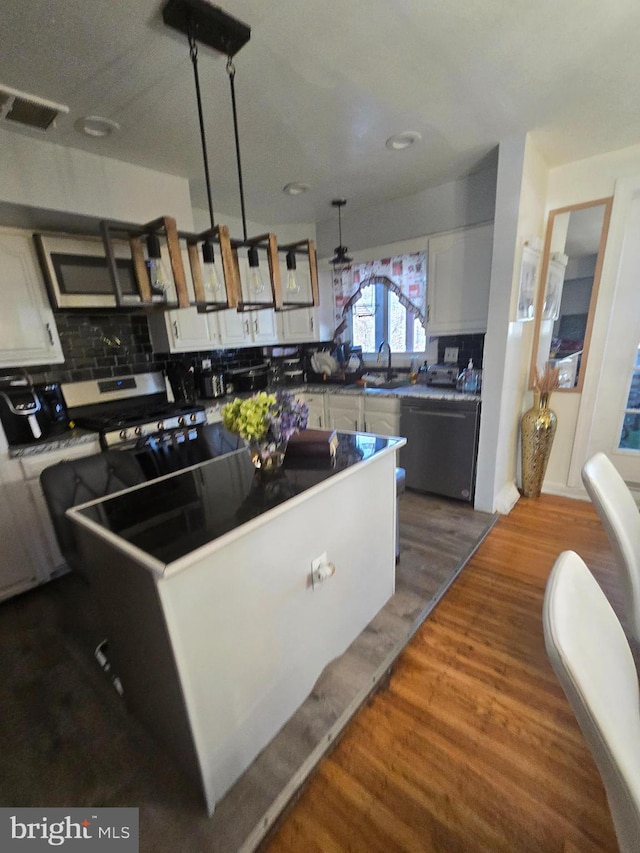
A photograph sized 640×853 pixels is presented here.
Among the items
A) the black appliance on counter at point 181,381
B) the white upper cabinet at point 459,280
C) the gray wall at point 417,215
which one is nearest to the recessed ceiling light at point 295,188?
the gray wall at point 417,215

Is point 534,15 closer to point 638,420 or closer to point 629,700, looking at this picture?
point 629,700

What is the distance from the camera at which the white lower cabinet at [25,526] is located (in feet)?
6.62

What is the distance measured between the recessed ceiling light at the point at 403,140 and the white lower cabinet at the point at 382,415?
1.72 meters

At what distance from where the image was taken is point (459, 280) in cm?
285

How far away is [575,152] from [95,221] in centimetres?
315

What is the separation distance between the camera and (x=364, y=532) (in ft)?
5.32

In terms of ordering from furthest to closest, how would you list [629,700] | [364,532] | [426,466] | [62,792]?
[426,466] → [364,532] → [62,792] → [629,700]

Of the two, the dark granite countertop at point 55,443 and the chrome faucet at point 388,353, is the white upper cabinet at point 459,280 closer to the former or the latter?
the chrome faucet at point 388,353

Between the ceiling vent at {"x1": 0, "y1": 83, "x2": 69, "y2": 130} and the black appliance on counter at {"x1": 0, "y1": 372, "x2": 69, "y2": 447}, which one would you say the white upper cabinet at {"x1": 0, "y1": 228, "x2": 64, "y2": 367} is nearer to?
the black appliance on counter at {"x1": 0, "y1": 372, "x2": 69, "y2": 447}

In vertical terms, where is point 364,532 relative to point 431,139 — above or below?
below

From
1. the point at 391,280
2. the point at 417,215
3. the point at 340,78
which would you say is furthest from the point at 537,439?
the point at 340,78

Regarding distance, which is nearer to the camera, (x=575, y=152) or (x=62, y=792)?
(x=62, y=792)

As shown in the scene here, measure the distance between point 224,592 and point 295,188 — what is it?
112 inches

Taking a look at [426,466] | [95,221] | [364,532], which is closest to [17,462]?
[95,221]
